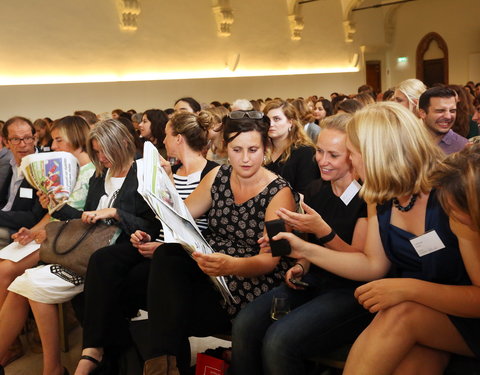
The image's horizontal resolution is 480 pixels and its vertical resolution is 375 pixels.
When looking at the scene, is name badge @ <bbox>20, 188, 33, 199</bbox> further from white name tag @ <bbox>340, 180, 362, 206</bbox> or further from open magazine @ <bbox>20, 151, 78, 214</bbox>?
white name tag @ <bbox>340, 180, 362, 206</bbox>

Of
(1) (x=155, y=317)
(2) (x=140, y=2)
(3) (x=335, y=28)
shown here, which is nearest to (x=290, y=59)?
(3) (x=335, y=28)

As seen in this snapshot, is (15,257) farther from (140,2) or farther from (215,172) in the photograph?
(140,2)

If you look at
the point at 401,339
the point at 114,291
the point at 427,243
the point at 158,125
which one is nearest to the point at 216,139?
the point at 158,125

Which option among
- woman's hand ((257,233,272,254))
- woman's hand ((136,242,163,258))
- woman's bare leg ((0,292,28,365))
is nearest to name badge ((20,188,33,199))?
woman's bare leg ((0,292,28,365))

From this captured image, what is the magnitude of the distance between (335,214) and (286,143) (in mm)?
1972

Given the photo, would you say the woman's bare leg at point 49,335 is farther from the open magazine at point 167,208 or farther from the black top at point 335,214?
the black top at point 335,214

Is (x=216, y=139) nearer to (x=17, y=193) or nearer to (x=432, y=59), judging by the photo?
(x=17, y=193)

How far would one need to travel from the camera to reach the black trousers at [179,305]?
246 centimetres

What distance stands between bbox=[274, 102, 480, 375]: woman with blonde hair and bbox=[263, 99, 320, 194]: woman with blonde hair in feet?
6.53

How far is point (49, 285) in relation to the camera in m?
3.10

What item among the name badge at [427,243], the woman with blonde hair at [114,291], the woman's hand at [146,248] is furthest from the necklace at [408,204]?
the woman's hand at [146,248]

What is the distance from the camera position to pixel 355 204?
8.32ft

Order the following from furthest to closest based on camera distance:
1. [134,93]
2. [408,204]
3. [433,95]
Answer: [134,93]
[433,95]
[408,204]

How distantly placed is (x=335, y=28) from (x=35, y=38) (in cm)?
1166
